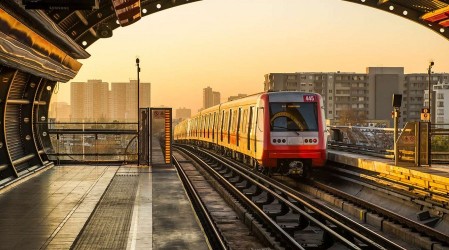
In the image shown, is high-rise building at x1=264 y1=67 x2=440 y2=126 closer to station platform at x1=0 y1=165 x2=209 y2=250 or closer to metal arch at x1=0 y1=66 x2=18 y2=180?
station platform at x1=0 y1=165 x2=209 y2=250

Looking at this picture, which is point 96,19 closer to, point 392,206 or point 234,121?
point 234,121

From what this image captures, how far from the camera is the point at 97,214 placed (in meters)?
11.5

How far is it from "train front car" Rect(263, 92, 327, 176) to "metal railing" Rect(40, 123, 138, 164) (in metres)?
5.46

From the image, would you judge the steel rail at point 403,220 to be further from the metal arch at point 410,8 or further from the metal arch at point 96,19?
the metal arch at point 96,19

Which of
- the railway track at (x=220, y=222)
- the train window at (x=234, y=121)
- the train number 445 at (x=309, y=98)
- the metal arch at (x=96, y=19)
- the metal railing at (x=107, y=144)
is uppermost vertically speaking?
the metal arch at (x=96, y=19)

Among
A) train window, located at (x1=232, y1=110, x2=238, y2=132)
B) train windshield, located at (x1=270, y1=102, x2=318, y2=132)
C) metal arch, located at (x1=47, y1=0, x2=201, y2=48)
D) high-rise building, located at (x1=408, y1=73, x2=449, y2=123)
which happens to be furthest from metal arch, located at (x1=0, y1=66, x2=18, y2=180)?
high-rise building, located at (x1=408, y1=73, x2=449, y2=123)

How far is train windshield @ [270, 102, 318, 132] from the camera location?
19.8 meters

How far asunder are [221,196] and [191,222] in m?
7.68

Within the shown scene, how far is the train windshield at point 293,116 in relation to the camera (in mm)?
19750

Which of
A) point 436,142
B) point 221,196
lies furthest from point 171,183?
point 436,142

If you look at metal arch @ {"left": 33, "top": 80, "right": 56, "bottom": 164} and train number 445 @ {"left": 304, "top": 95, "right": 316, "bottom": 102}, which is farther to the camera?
metal arch @ {"left": 33, "top": 80, "right": 56, "bottom": 164}

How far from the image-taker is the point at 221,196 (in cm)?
1858

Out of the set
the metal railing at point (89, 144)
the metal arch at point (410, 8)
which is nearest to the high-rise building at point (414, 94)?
the metal arch at point (410, 8)

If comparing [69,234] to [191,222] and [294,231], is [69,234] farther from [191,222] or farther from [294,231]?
[294,231]
